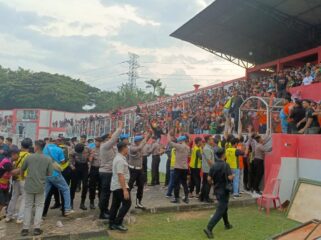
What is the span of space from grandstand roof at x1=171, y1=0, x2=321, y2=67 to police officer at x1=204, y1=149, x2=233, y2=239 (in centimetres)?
1437

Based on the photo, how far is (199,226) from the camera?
753 centimetres

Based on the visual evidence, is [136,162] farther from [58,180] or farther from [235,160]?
[235,160]

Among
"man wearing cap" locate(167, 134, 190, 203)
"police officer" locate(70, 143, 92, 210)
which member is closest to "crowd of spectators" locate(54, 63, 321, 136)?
"man wearing cap" locate(167, 134, 190, 203)

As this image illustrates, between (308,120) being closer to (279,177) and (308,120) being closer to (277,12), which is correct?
(279,177)

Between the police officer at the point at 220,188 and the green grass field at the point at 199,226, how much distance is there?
291 mm

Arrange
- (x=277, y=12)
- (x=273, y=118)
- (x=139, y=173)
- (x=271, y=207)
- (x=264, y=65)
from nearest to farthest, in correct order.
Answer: (x=139, y=173) < (x=271, y=207) < (x=273, y=118) < (x=277, y=12) < (x=264, y=65)

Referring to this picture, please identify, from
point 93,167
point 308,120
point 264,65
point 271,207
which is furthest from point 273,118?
point 264,65

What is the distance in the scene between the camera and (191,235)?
6.95 m

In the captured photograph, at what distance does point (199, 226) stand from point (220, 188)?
1.12m

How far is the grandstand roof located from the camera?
779 inches

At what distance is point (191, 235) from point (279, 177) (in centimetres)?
342

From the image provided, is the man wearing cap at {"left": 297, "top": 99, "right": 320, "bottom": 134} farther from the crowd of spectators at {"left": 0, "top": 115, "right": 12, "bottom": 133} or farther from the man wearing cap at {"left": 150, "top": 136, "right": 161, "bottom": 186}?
the crowd of spectators at {"left": 0, "top": 115, "right": 12, "bottom": 133}

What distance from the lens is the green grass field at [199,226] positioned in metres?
6.86

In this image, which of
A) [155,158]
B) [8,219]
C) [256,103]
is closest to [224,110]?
[256,103]
